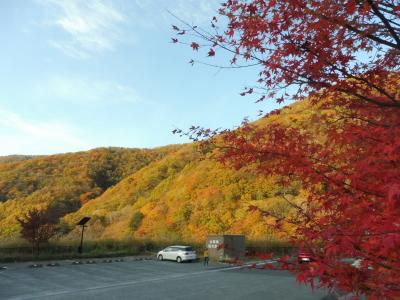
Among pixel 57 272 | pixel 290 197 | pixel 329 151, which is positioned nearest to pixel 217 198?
pixel 290 197

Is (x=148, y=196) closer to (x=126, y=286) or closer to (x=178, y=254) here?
(x=178, y=254)

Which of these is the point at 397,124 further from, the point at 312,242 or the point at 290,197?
the point at 290,197

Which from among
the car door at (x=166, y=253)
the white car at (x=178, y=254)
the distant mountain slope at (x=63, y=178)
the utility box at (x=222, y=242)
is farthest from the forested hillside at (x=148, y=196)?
the car door at (x=166, y=253)

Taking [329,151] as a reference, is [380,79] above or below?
above

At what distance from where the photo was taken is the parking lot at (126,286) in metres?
11.8

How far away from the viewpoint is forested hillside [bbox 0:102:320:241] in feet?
129

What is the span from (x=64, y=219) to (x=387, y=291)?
4937cm

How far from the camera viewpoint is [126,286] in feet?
44.7

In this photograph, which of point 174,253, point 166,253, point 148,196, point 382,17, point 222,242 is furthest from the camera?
point 148,196

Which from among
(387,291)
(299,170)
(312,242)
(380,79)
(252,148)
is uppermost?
(380,79)

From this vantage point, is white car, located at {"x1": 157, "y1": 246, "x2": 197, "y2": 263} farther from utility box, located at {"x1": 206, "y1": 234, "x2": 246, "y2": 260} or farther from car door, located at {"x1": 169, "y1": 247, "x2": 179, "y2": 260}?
utility box, located at {"x1": 206, "y1": 234, "x2": 246, "y2": 260}

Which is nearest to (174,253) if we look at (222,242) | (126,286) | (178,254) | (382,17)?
(178,254)

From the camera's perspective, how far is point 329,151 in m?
4.84

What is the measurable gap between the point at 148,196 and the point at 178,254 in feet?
83.4
